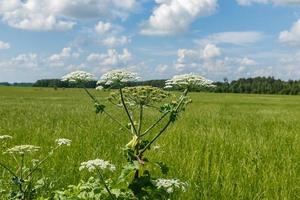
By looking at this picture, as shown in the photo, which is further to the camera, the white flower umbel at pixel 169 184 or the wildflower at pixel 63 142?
the wildflower at pixel 63 142

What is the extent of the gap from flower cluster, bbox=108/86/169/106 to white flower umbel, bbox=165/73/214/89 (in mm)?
66

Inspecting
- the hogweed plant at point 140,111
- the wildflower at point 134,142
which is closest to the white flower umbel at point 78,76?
the hogweed plant at point 140,111

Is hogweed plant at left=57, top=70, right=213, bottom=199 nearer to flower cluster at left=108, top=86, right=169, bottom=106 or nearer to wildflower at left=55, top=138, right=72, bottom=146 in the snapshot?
flower cluster at left=108, top=86, right=169, bottom=106

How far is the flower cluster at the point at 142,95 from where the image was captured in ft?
8.88

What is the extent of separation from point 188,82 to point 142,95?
271 millimetres

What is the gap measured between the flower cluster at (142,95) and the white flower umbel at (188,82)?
0.07 m

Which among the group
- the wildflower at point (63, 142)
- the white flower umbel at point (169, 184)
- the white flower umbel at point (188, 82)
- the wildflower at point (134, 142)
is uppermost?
the white flower umbel at point (188, 82)

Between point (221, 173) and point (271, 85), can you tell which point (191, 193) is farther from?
point (271, 85)

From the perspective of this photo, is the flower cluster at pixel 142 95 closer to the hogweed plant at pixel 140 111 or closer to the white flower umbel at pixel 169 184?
the hogweed plant at pixel 140 111

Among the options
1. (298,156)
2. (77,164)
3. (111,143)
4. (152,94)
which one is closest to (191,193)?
(77,164)

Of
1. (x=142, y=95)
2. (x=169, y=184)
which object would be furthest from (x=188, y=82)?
(x=169, y=184)

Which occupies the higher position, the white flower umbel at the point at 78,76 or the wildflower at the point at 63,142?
the white flower umbel at the point at 78,76

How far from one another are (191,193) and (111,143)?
3899mm

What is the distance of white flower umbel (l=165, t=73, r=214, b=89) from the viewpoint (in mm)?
2727
